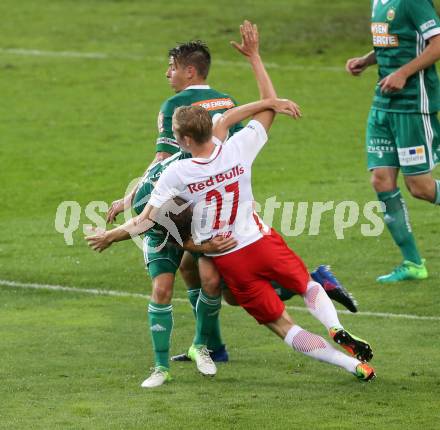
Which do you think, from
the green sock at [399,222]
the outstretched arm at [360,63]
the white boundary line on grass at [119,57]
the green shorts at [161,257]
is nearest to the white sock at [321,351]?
the green shorts at [161,257]

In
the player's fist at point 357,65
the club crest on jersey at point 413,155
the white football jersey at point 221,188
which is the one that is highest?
the player's fist at point 357,65

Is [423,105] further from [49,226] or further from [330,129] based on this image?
[330,129]

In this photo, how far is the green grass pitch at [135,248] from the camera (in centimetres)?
793

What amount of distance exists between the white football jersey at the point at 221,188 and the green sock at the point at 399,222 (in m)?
3.19

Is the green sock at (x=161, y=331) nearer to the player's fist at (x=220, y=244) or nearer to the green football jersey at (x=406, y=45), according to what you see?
the player's fist at (x=220, y=244)

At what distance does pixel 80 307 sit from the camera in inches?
429

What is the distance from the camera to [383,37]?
11.0 m

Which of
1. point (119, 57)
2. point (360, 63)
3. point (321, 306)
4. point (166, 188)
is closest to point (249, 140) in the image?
point (166, 188)

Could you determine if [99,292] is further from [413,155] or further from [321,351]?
[321,351]

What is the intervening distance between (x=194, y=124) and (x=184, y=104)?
116 cm

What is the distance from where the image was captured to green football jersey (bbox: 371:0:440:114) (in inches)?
428

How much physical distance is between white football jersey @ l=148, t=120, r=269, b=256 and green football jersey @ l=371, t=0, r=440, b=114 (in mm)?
2983

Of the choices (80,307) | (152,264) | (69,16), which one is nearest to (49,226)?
(80,307)

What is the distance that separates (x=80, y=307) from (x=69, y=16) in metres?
19.0
